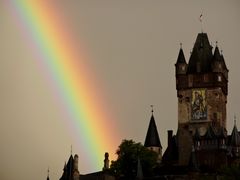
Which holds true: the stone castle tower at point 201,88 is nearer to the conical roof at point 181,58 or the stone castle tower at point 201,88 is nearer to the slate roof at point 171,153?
the conical roof at point 181,58

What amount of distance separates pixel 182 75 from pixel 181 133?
48.4 feet

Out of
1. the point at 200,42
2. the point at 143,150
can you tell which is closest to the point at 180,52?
the point at 200,42

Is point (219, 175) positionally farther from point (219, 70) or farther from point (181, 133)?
point (219, 70)

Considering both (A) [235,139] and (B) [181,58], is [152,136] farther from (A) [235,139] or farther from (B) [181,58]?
(B) [181,58]

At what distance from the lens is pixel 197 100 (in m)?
141

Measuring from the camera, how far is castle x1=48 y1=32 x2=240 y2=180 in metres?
125

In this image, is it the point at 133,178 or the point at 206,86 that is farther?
the point at 206,86

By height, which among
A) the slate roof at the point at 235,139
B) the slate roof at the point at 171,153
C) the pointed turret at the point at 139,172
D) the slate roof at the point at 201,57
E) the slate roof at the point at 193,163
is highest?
the slate roof at the point at 201,57

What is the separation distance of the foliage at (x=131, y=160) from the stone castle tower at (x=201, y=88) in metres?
14.6

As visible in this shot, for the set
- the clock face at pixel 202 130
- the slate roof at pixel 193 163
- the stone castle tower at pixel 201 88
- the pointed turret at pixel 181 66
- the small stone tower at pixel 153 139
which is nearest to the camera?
the slate roof at pixel 193 163

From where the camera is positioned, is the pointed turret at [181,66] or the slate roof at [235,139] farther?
the pointed turret at [181,66]

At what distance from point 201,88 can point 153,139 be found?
12991mm

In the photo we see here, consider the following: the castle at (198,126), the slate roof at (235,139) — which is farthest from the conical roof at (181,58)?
the slate roof at (235,139)

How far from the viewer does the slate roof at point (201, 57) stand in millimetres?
142750
